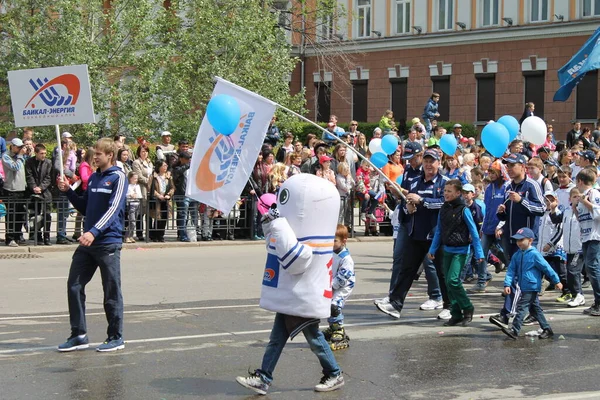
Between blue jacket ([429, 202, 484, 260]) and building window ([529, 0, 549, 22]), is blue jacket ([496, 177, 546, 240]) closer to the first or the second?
blue jacket ([429, 202, 484, 260])

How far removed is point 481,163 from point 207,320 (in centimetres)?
764

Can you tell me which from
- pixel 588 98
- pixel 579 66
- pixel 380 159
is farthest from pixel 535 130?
pixel 588 98

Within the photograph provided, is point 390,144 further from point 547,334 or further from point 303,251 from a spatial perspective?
point 303,251

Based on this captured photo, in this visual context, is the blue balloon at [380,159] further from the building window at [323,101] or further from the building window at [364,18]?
the building window at [323,101]

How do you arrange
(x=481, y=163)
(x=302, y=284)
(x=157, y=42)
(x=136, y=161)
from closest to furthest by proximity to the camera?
1. (x=302, y=284)
2. (x=481, y=163)
3. (x=136, y=161)
4. (x=157, y=42)

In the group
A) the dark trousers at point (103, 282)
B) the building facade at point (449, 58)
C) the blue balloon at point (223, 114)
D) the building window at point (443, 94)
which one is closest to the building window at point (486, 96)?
the building facade at point (449, 58)

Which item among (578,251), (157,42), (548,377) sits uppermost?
(157,42)

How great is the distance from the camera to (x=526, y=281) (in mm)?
10438

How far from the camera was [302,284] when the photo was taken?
758 cm

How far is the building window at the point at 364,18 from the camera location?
44.8 m

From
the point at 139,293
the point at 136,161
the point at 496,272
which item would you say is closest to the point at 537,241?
the point at 496,272

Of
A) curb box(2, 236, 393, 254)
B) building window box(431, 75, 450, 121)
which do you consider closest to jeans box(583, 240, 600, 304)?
curb box(2, 236, 393, 254)

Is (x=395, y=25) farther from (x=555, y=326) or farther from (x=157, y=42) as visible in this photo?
(x=555, y=326)

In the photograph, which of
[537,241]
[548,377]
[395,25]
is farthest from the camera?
[395,25]
